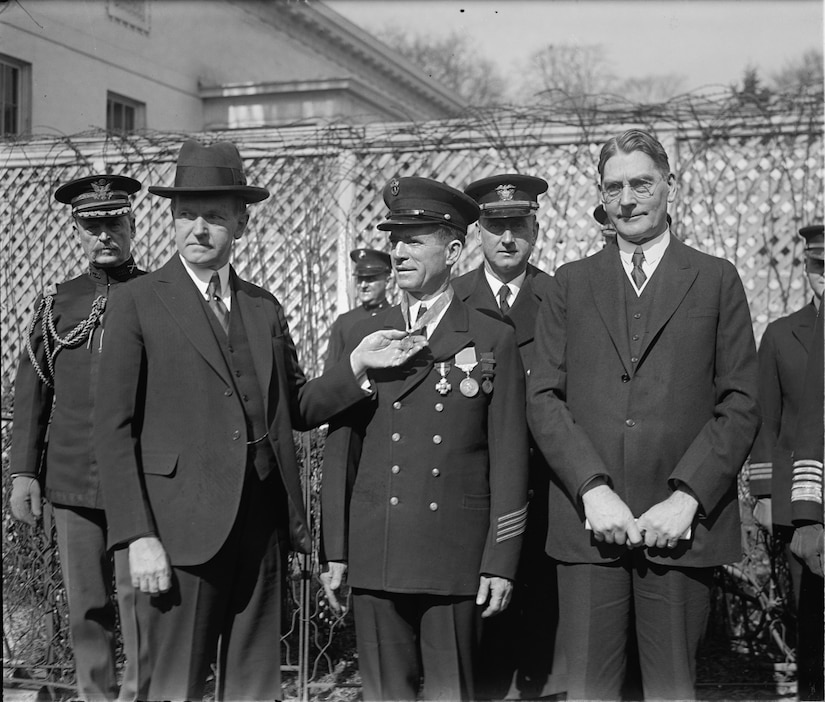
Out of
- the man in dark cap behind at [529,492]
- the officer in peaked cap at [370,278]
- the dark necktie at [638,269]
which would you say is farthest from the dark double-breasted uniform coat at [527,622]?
the officer in peaked cap at [370,278]

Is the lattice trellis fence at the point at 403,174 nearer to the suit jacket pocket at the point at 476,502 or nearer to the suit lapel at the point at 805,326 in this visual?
the suit lapel at the point at 805,326

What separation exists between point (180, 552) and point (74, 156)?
19.0 ft

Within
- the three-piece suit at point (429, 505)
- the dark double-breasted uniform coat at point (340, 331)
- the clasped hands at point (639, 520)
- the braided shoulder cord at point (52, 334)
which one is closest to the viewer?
the clasped hands at point (639, 520)

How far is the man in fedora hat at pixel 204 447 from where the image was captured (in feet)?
10.0

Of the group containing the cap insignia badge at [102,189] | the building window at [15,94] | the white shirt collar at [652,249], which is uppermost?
the building window at [15,94]

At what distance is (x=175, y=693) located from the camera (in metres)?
3.06

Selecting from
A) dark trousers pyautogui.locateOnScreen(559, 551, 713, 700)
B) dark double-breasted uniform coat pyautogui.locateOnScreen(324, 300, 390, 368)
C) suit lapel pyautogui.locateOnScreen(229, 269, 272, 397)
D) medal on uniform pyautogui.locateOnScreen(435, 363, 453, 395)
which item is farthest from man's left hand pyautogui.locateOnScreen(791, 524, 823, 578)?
dark double-breasted uniform coat pyautogui.locateOnScreen(324, 300, 390, 368)

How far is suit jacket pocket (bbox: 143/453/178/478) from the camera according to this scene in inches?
122

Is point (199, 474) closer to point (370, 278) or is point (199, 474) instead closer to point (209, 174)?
point (209, 174)

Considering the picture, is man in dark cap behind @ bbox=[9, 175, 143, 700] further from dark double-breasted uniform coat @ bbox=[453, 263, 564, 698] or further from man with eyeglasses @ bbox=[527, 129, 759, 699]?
man with eyeglasses @ bbox=[527, 129, 759, 699]

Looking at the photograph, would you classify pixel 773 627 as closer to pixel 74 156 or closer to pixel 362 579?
pixel 362 579

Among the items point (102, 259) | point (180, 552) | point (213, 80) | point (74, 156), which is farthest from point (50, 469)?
point (213, 80)

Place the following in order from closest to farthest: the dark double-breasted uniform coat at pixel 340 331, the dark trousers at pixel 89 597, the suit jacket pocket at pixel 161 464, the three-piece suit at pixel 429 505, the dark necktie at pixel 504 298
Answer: the suit jacket pocket at pixel 161 464 < the three-piece suit at pixel 429 505 < the dark trousers at pixel 89 597 < the dark necktie at pixel 504 298 < the dark double-breasted uniform coat at pixel 340 331

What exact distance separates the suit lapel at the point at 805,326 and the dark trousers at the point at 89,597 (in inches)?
127
